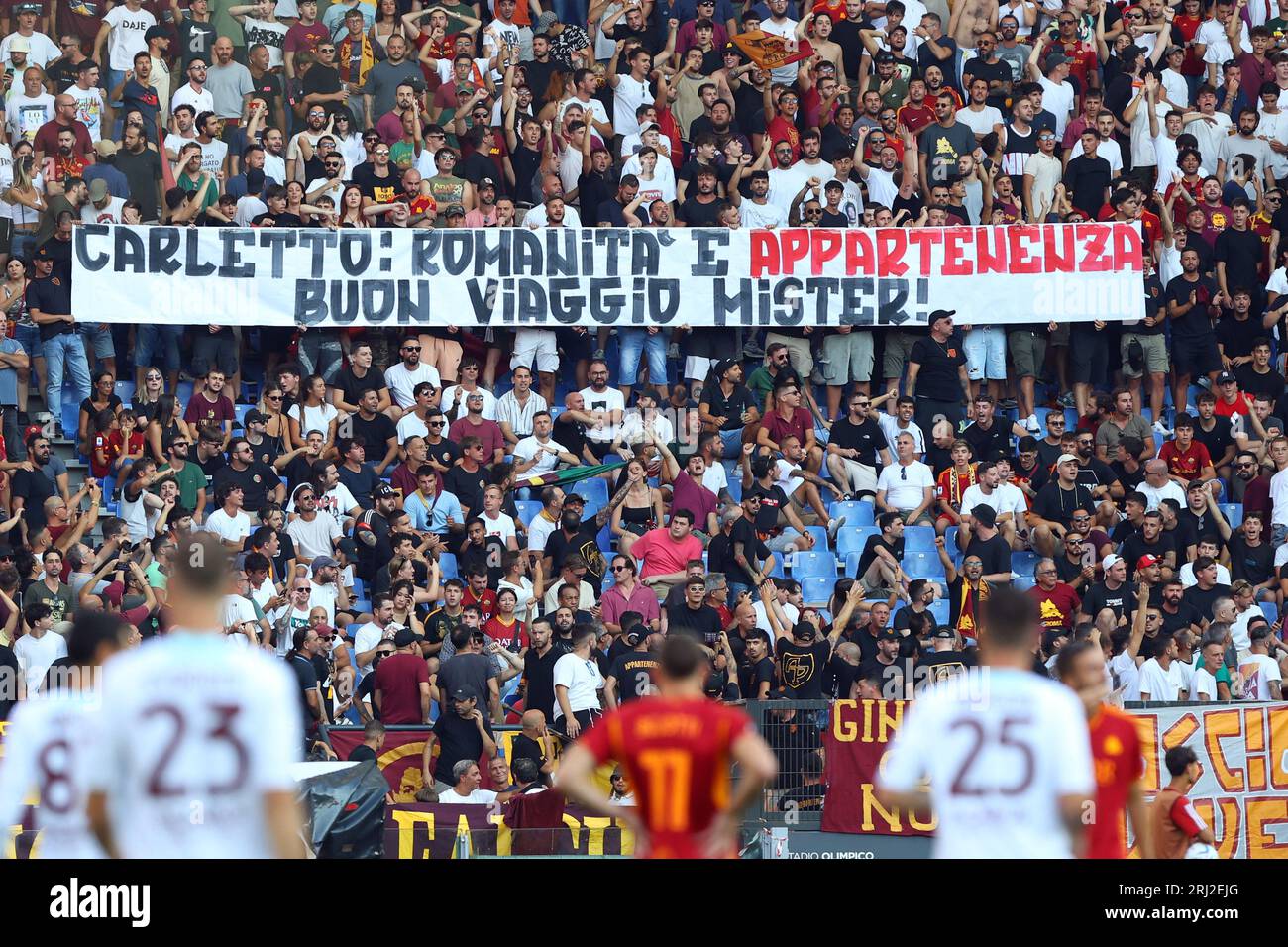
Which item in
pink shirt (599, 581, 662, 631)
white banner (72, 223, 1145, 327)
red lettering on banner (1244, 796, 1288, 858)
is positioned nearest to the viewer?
red lettering on banner (1244, 796, 1288, 858)

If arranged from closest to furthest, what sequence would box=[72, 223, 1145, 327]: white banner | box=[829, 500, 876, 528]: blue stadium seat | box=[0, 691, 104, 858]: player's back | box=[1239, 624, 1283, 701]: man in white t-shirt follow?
1. box=[0, 691, 104, 858]: player's back
2. box=[1239, 624, 1283, 701]: man in white t-shirt
3. box=[829, 500, 876, 528]: blue stadium seat
4. box=[72, 223, 1145, 327]: white banner

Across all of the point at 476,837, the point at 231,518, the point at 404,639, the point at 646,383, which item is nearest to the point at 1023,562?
the point at 646,383

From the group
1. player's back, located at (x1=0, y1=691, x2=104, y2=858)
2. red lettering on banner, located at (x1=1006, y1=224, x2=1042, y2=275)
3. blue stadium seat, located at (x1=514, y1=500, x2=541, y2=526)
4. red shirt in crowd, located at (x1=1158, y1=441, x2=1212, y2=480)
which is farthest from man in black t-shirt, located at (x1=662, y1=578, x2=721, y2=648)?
player's back, located at (x1=0, y1=691, x2=104, y2=858)

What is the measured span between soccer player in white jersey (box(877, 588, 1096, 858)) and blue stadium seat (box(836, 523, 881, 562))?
1129cm

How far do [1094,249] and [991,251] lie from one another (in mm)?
1024

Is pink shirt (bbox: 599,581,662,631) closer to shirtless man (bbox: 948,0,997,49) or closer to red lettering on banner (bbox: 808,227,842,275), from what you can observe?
red lettering on banner (bbox: 808,227,842,275)

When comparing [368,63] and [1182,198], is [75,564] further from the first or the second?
[1182,198]

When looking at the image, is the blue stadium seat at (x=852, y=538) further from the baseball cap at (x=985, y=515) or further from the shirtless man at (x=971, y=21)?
the shirtless man at (x=971, y=21)

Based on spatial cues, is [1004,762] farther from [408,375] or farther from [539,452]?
[408,375]

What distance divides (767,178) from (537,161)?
234 cm

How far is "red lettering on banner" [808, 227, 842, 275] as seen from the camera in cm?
2056

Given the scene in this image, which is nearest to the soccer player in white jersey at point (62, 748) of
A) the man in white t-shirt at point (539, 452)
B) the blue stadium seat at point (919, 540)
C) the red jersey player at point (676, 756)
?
the red jersey player at point (676, 756)

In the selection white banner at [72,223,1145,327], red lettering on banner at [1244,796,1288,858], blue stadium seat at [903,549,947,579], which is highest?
white banner at [72,223,1145,327]
